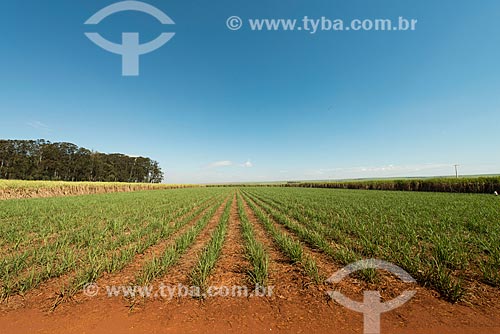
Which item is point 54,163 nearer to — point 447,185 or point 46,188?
point 46,188

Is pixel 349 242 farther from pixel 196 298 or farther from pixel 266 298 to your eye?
pixel 196 298

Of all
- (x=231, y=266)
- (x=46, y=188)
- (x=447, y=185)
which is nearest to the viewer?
(x=231, y=266)

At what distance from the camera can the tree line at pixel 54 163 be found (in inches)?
2583

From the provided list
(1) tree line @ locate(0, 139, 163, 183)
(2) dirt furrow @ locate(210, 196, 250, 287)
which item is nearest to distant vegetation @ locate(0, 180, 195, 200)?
(2) dirt furrow @ locate(210, 196, 250, 287)

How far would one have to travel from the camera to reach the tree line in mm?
65600

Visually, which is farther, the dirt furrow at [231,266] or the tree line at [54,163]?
the tree line at [54,163]

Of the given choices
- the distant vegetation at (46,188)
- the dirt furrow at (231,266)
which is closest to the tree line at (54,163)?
the distant vegetation at (46,188)

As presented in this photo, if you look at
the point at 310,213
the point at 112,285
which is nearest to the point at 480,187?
the point at 310,213

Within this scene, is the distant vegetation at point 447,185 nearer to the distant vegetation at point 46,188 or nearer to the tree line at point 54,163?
the distant vegetation at point 46,188

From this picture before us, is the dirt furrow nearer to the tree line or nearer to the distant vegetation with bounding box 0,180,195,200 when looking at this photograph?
the distant vegetation with bounding box 0,180,195,200

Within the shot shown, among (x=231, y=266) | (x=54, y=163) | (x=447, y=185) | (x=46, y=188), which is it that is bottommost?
(x=231, y=266)

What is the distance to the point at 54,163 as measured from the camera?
72.2 m

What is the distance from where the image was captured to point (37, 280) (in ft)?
13.0

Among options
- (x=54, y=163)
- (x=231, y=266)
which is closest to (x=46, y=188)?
(x=231, y=266)
